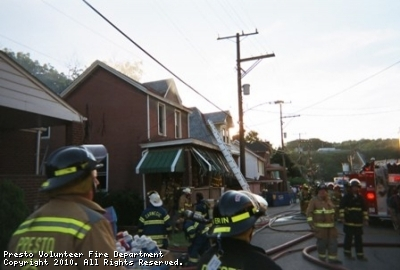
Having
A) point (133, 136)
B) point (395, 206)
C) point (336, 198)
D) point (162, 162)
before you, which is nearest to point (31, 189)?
point (162, 162)

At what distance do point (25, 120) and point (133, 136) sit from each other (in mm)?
9000

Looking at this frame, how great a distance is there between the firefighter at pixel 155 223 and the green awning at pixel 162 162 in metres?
8.40

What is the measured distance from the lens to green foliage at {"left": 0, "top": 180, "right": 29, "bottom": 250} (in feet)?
19.4

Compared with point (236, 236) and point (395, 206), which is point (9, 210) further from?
point (395, 206)

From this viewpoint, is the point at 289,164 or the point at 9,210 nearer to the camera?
the point at 9,210

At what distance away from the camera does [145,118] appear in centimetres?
1870

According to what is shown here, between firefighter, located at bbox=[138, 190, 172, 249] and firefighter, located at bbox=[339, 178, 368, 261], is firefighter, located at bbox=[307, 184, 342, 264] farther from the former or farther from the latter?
firefighter, located at bbox=[138, 190, 172, 249]

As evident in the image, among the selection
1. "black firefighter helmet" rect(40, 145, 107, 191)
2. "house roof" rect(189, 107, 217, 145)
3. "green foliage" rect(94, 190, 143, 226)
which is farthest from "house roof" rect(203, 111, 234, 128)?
"black firefighter helmet" rect(40, 145, 107, 191)

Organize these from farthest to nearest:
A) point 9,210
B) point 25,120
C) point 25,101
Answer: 1. point 25,120
2. point 25,101
3. point 9,210

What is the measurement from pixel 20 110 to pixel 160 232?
13.9ft

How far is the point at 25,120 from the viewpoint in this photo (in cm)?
990

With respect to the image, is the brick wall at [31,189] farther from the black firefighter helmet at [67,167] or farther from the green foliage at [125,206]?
the black firefighter helmet at [67,167]

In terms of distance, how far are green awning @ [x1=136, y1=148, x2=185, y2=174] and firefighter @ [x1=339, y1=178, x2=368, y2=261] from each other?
327 inches

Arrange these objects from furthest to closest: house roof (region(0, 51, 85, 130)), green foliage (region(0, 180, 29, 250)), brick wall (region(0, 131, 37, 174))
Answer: brick wall (region(0, 131, 37, 174)) → house roof (region(0, 51, 85, 130)) → green foliage (region(0, 180, 29, 250))
